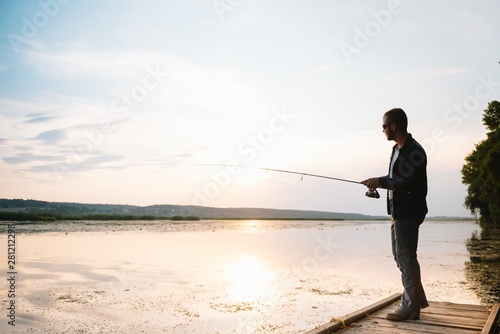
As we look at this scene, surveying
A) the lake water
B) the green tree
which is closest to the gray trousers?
the lake water

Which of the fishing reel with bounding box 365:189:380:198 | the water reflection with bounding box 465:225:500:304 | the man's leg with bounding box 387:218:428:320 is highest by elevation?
the fishing reel with bounding box 365:189:380:198

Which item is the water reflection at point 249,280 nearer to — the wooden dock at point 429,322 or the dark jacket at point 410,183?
the wooden dock at point 429,322

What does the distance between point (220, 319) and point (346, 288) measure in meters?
4.41

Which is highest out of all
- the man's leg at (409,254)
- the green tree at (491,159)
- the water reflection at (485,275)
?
the green tree at (491,159)

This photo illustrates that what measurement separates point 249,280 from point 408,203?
8.05m

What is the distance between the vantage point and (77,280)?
490 inches

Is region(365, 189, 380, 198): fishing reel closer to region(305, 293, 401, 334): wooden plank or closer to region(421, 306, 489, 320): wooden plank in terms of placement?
region(305, 293, 401, 334): wooden plank

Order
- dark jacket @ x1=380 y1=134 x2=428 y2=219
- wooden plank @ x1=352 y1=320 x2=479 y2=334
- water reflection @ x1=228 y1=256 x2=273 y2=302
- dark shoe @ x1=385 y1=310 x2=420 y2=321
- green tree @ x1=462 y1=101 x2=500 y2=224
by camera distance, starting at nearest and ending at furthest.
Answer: wooden plank @ x1=352 y1=320 x2=479 y2=334, dark jacket @ x1=380 y1=134 x2=428 y2=219, dark shoe @ x1=385 y1=310 x2=420 y2=321, water reflection @ x1=228 y1=256 x2=273 y2=302, green tree @ x1=462 y1=101 x2=500 y2=224

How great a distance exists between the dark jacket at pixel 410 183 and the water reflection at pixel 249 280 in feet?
17.4

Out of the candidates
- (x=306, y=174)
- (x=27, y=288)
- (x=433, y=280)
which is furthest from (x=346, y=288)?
(x=27, y=288)

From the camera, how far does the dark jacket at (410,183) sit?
5.37 meters

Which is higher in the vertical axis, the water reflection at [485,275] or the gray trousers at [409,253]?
the gray trousers at [409,253]

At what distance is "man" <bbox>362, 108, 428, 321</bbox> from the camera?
5.38m

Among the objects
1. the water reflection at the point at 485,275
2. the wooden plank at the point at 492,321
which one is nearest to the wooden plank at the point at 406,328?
the wooden plank at the point at 492,321
